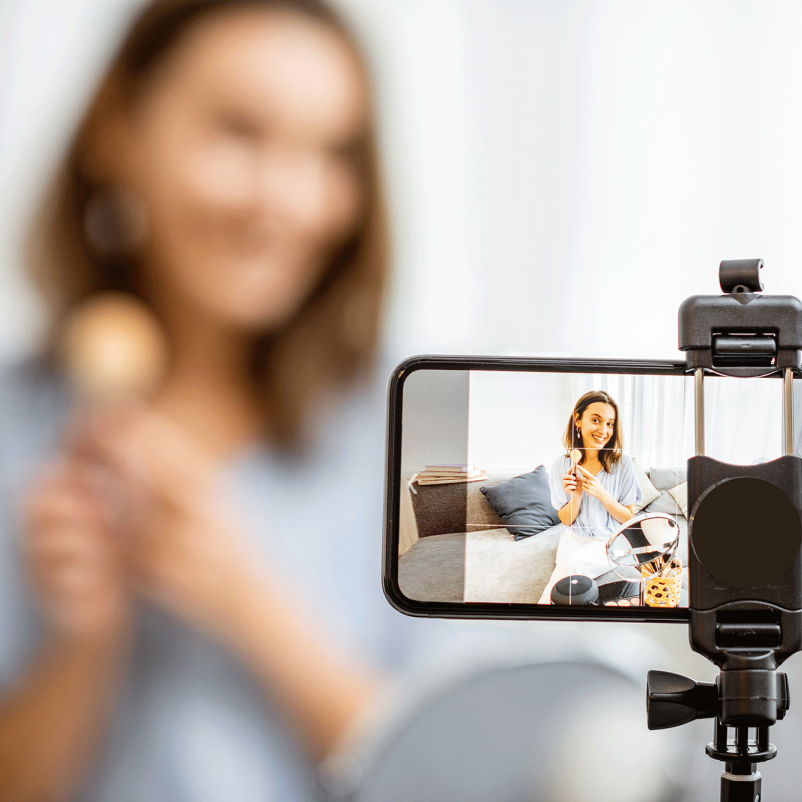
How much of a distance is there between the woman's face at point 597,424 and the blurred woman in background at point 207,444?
311mm

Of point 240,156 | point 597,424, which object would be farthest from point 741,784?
point 240,156

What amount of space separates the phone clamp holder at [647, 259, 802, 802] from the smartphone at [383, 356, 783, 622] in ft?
0.17

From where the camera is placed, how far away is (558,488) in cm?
55

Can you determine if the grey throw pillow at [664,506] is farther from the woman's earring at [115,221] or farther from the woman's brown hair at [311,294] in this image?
the woman's earring at [115,221]

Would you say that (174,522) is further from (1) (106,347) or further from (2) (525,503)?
Answer: (2) (525,503)

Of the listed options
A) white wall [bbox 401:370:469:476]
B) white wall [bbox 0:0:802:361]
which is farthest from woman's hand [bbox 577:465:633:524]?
white wall [bbox 0:0:802:361]

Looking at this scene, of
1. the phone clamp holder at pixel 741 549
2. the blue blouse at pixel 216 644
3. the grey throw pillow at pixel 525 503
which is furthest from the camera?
the blue blouse at pixel 216 644

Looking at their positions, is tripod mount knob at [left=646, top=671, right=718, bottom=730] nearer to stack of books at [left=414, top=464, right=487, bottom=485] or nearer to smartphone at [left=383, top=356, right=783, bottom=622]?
smartphone at [left=383, top=356, right=783, bottom=622]

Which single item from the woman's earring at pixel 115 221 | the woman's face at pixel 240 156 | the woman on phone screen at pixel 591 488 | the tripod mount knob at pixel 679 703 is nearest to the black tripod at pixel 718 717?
the tripod mount knob at pixel 679 703

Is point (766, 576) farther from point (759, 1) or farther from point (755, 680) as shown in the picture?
point (759, 1)

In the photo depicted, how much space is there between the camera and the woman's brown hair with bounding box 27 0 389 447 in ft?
2.61

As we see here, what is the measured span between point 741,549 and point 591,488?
0.40 feet

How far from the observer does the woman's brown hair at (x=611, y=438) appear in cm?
54

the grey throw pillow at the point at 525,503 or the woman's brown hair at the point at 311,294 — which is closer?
the grey throw pillow at the point at 525,503
